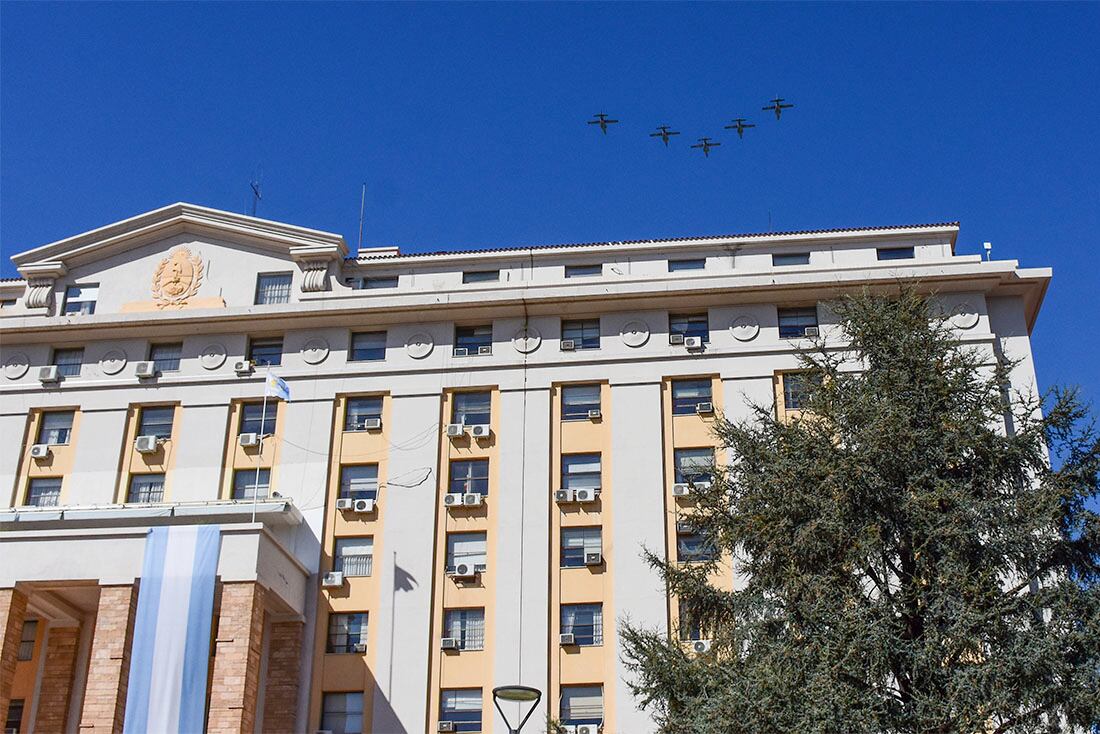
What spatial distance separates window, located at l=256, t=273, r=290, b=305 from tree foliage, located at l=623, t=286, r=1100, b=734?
59.2 feet

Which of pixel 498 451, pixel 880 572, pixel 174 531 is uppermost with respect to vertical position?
pixel 498 451

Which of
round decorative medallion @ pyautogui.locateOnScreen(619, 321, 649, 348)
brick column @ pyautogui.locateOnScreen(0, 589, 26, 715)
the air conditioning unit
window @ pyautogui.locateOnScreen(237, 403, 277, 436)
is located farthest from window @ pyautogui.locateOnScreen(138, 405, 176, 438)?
round decorative medallion @ pyautogui.locateOnScreen(619, 321, 649, 348)

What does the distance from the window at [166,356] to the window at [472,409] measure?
8.50m

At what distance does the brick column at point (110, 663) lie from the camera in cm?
3020

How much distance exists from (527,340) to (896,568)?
55.0 ft

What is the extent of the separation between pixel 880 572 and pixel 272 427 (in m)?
19.8

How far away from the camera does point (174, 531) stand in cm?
3195

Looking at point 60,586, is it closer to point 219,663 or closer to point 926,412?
point 219,663

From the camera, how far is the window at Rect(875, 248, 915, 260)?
1576 inches

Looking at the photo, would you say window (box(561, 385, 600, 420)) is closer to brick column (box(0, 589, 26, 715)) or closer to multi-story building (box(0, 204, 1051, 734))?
multi-story building (box(0, 204, 1051, 734))

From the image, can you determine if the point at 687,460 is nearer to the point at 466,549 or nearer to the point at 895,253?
the point at 466,549

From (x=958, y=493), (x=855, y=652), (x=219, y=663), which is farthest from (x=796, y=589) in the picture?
(x=219, y=663)

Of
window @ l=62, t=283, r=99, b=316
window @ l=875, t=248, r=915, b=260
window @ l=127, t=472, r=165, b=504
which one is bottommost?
window @ l=127, t=472, r=165, b=504

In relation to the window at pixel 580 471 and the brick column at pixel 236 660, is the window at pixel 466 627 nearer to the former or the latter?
the window at pixel 580 471
